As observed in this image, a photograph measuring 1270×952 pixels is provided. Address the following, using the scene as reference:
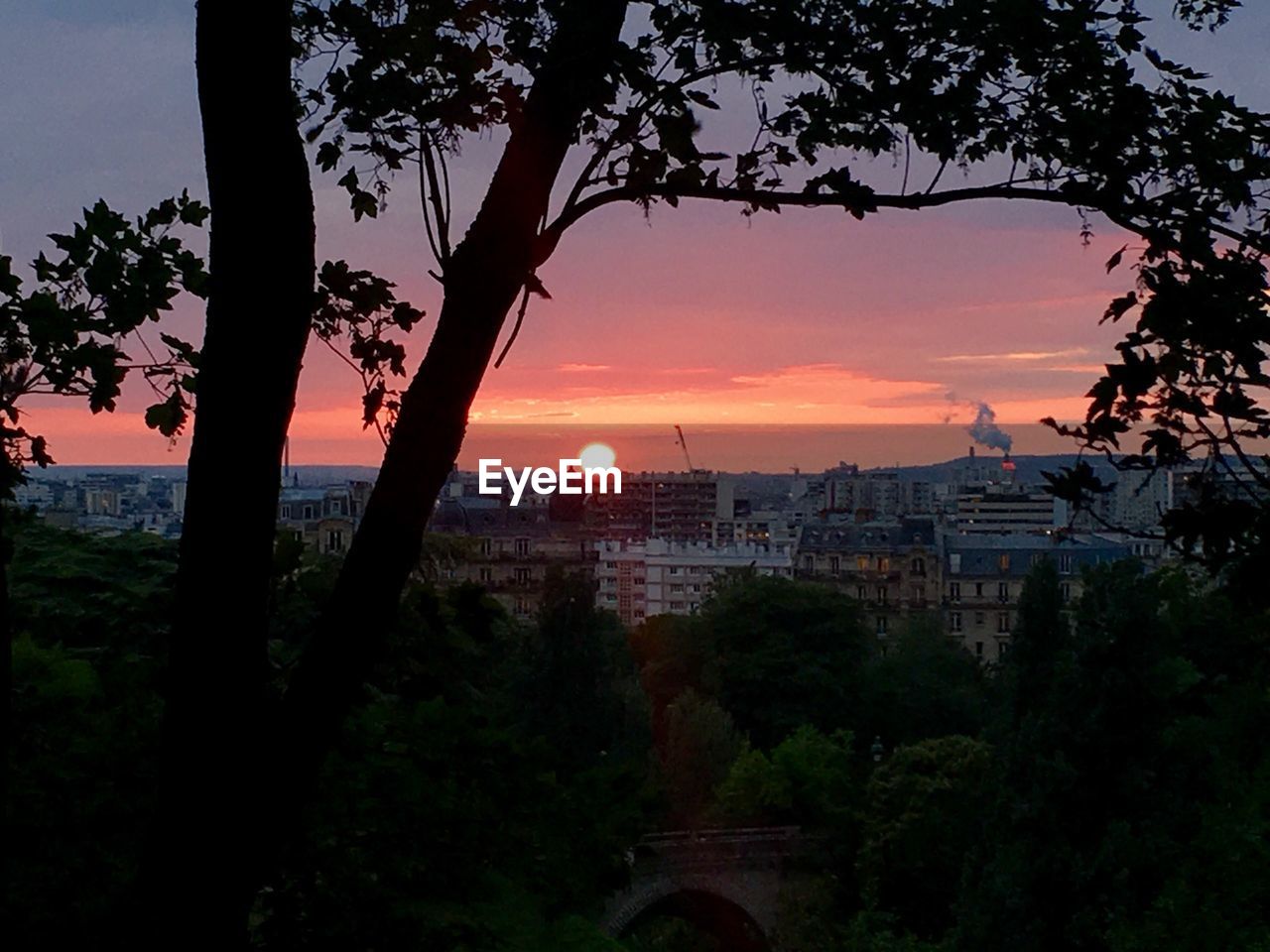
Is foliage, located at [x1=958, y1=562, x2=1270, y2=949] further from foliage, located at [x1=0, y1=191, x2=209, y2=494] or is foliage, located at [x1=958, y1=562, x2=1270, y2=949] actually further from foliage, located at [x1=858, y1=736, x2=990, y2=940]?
foliage, located at [x1=0, y1=191, x2=209, y2=494]

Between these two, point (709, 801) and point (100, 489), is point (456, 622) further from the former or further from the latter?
point (100, 489)

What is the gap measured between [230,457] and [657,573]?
10797 cm

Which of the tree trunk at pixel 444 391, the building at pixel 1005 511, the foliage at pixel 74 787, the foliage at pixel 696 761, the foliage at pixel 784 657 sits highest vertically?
the building at pixel 1005 511

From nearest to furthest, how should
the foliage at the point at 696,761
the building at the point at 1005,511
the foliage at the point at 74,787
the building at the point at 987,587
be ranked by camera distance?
1. the foliage at the point at 74,787
2. the foliage at the point at 696,761
3. the building at the point at 987,587
4. the building at the point at 1005,511

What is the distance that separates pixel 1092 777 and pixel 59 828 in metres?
18.8

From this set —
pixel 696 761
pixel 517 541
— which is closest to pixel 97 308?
pixel 696 761

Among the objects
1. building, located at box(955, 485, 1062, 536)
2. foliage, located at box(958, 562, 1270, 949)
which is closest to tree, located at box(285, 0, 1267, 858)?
foliage, located at box(958, 562, 1270, 949)

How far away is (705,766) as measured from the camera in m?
35.2

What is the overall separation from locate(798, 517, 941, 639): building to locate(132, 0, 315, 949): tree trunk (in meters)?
74.3

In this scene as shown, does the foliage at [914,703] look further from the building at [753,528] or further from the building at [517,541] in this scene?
the building at [753,528]

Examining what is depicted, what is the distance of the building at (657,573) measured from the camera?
109m

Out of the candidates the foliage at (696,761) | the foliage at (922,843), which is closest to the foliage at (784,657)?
the foliage at (696,761)

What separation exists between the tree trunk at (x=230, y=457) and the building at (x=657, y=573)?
344 ft

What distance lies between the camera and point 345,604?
3520 mm
